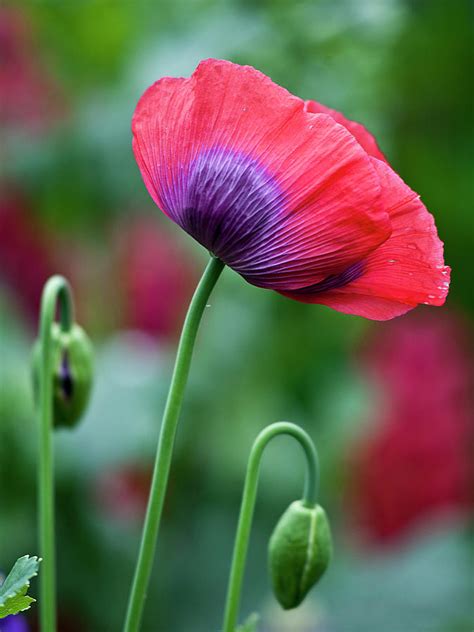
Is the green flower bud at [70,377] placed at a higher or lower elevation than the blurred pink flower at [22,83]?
lower

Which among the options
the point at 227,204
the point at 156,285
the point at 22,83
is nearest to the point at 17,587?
the point at 227,204

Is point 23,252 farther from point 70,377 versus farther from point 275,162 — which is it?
point 275,162

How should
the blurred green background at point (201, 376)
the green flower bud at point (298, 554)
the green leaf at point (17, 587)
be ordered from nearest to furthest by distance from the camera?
the green leaf at point (17, 587) < the green flower bud at point (298, 554) < the blurred green background at point (201, 376)

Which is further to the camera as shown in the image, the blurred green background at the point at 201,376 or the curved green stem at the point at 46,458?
the blurred green background at the point at 201,376

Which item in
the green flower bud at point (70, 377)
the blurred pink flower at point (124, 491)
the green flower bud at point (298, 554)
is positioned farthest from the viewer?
the blurred pink flower at point (124, 491)

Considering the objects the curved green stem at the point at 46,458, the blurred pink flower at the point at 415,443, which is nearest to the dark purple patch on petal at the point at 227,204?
the curved green stem at the point at 46,458

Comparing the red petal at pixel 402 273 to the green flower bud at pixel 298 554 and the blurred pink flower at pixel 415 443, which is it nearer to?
the green flower bud at pixel 298 554

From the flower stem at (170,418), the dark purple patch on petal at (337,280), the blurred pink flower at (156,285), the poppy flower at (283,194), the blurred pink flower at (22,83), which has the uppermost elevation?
the blurred pink flower at (22,83)

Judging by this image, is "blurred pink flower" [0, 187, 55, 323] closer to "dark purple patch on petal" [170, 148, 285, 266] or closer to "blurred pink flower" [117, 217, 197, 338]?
"blurred pink flower" [117, 217, 197, 338]
